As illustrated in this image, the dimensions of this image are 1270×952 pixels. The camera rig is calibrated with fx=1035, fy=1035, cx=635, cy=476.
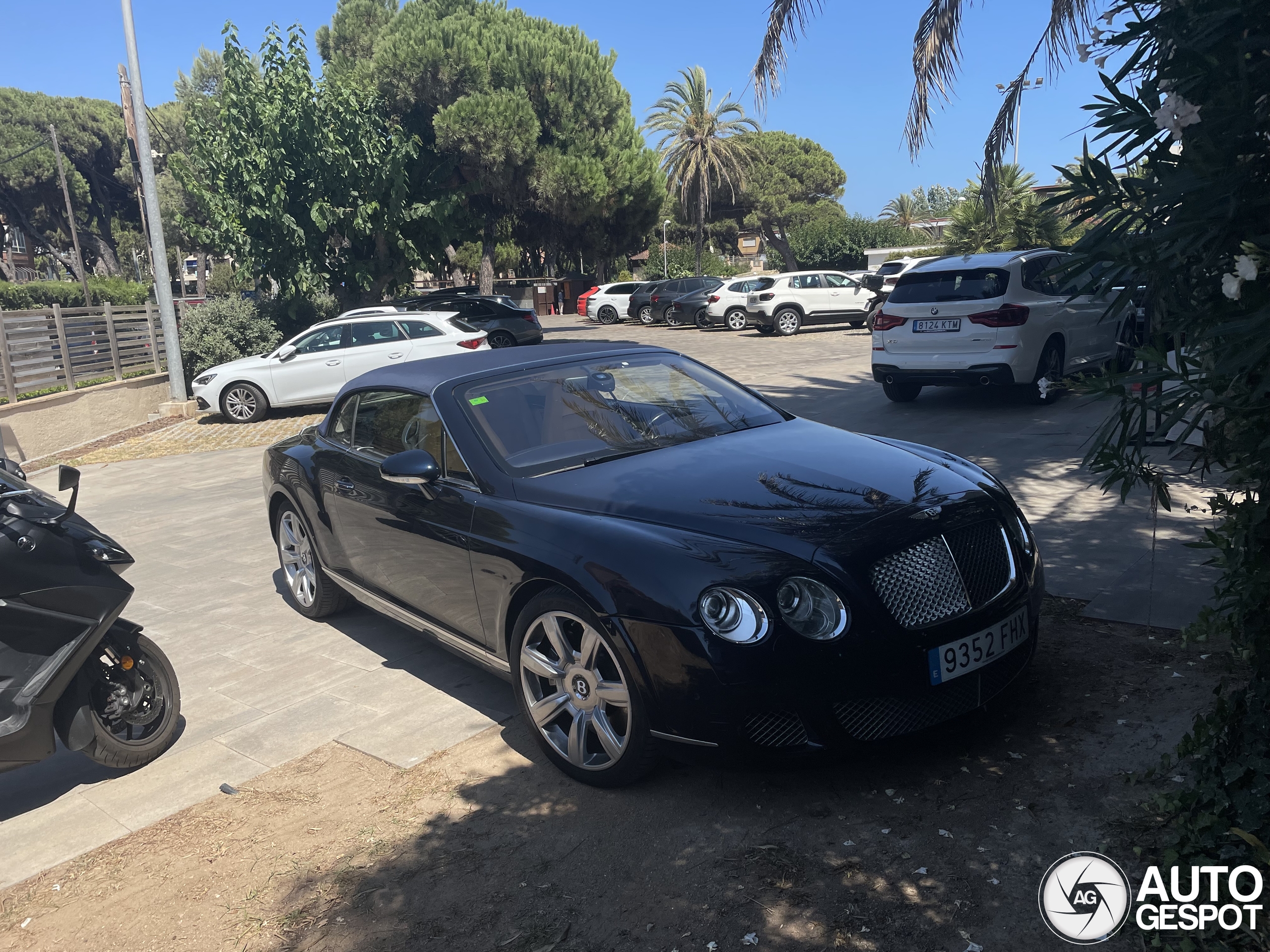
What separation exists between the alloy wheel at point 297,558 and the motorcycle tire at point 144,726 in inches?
58.5

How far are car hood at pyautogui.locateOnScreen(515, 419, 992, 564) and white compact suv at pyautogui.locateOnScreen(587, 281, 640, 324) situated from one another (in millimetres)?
32297

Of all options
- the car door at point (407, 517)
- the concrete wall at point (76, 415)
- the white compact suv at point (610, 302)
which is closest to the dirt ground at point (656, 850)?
the car door at point (407, 517)

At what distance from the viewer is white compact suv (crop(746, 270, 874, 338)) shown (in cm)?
2609

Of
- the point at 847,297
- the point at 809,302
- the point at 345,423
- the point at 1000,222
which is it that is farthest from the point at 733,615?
the point at 1000,222

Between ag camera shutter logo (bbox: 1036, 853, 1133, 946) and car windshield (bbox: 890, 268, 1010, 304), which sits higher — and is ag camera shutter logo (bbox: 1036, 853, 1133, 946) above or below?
below

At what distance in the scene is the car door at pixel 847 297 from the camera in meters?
26.1

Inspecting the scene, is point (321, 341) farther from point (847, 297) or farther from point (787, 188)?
point (787, 188)

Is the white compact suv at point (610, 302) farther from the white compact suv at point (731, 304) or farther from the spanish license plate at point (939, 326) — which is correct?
the spanish license plate at point (939, 326)

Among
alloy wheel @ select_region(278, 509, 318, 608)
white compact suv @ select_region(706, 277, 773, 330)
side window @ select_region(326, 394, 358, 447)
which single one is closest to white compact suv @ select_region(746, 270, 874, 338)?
white compact suv @ select_region(706, 277, 773, 330)

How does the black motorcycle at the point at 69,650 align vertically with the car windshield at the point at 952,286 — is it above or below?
below

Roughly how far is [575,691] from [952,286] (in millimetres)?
9011

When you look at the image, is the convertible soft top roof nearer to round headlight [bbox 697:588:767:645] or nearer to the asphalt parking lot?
the asphalt parking lot

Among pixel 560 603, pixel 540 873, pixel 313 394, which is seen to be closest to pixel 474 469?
pixel 560 603

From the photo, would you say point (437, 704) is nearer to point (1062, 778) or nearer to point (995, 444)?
point (1062, 778)
